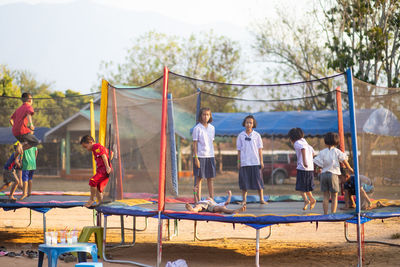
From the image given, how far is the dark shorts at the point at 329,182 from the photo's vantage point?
6477mm

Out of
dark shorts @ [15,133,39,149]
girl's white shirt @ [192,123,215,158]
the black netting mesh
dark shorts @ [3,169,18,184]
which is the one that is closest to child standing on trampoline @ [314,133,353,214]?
the black netting mesh

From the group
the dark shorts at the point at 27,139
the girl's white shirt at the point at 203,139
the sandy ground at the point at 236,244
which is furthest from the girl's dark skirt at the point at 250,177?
the dark shorts at the point at 27,139

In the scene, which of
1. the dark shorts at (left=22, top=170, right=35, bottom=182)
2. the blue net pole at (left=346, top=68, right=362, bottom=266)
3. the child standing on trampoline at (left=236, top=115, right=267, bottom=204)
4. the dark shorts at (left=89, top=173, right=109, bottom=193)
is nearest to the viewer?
the blue net pole at (left=346, top=68, right=362, bottom=266)

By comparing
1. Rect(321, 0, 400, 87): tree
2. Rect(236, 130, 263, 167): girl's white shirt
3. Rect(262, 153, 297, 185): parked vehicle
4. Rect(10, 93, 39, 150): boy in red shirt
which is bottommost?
Rect(262, 153, 297, 185): parked vehicle

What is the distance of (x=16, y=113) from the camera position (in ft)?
26.5

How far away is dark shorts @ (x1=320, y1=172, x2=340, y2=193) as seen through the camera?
648 centimetres

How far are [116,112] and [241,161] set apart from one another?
1849 millimetres

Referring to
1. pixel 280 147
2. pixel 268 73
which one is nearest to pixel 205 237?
pixel 280 147

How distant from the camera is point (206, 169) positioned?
7.48 meters

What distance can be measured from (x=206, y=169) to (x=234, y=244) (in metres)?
1.55

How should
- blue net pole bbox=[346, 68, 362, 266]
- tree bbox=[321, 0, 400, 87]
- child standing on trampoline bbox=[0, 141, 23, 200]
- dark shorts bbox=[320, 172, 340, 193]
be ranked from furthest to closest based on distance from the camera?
tree bbox=[321, 0, 400, 87] < child standing on trampoline bbox=[0, 141, 23, 200] < dark shorts bbox=[320, 172, 340, 193] < blue net pole bbox=[346, 68, 362, 266]

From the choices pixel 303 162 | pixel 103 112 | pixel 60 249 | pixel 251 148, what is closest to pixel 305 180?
pixel 303 162

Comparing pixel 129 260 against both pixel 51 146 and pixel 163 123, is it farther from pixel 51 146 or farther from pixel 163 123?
pixel 51 146

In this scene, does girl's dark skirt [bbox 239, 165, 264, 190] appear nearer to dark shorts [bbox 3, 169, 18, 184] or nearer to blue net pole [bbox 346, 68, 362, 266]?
blue net pole [bbox 346, 68, 362, 266]
